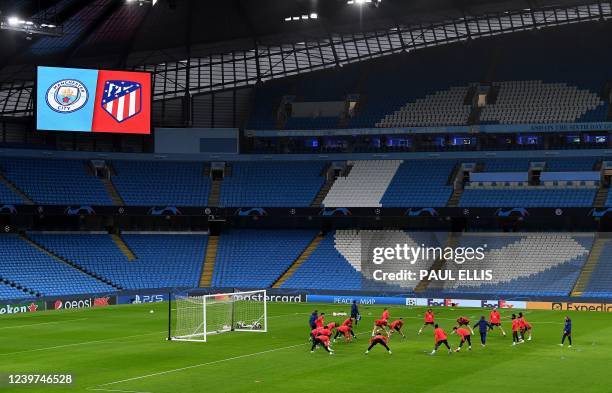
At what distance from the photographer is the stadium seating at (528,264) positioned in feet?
230

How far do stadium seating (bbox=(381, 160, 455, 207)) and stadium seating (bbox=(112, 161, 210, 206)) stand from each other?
1681 centimetres

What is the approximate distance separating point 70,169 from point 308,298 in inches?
963

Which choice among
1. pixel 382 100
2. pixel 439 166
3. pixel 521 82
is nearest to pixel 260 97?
pixel 382 100

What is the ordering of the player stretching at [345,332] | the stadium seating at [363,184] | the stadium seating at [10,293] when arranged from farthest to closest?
1. the stadium seating at [363,184]
2. the stadium seating at [10,293]
3. the player stretching at [345,332]

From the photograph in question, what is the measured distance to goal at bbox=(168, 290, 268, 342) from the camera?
4831cm

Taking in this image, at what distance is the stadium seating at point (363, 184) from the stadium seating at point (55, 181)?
19.7 metres

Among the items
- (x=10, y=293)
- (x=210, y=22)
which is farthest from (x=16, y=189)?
(x=210, y=22)

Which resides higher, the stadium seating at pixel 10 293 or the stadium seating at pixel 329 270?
the stadium seating at pixel 329 270

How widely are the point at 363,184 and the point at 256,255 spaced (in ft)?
37.2

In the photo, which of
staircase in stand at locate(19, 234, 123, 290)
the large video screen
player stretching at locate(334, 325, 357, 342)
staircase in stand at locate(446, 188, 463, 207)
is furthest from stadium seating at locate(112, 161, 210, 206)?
player stretching at locate(334, 325, 357, 342)

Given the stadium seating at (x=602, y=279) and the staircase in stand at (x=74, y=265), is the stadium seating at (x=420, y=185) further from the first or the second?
the staircase in stand at (x=74, y=265)

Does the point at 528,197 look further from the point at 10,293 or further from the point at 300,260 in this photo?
the point at 10,293

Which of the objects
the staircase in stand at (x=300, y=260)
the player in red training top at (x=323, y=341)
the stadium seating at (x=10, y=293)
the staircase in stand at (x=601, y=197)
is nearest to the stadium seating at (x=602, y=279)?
the staircase in stand at (x=601, y=197)

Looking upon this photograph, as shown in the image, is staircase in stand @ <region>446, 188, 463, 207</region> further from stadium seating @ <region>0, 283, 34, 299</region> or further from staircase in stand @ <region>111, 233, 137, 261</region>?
stadium seating @ <region>0, 283, 34, 299</region>
